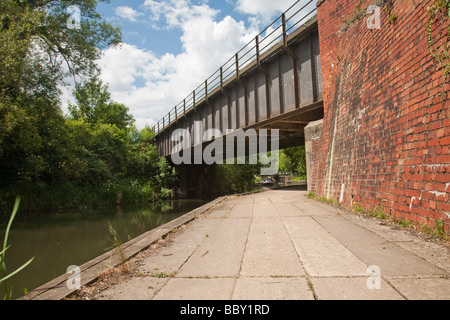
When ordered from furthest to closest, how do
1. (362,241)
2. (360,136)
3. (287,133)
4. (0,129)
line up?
(287,133) → (0,129) → (360,136) → (362,241)

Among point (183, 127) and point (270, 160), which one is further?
point (270, 160)

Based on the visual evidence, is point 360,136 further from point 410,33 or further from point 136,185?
point 136,185

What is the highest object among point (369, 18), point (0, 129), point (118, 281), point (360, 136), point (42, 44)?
point (42, 44)

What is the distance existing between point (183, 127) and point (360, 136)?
16.6m

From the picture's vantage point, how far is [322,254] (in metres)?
3.06

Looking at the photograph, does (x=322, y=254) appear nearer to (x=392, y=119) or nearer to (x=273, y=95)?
(x=392, y=119)

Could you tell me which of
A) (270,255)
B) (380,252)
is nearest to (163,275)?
(270,255)

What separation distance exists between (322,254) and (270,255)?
592mm

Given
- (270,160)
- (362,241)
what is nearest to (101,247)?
(362,241)

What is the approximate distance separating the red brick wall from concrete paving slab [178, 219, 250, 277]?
255cm

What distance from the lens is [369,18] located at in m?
5.96

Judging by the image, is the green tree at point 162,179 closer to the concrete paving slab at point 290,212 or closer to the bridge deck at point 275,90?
the bridge deck at point 275,90

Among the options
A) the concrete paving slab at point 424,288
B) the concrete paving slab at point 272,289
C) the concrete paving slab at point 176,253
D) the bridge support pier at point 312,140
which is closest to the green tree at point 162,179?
the bridge support pier at point 312,140

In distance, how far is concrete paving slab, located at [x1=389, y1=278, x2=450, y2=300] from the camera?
1.91 metres
